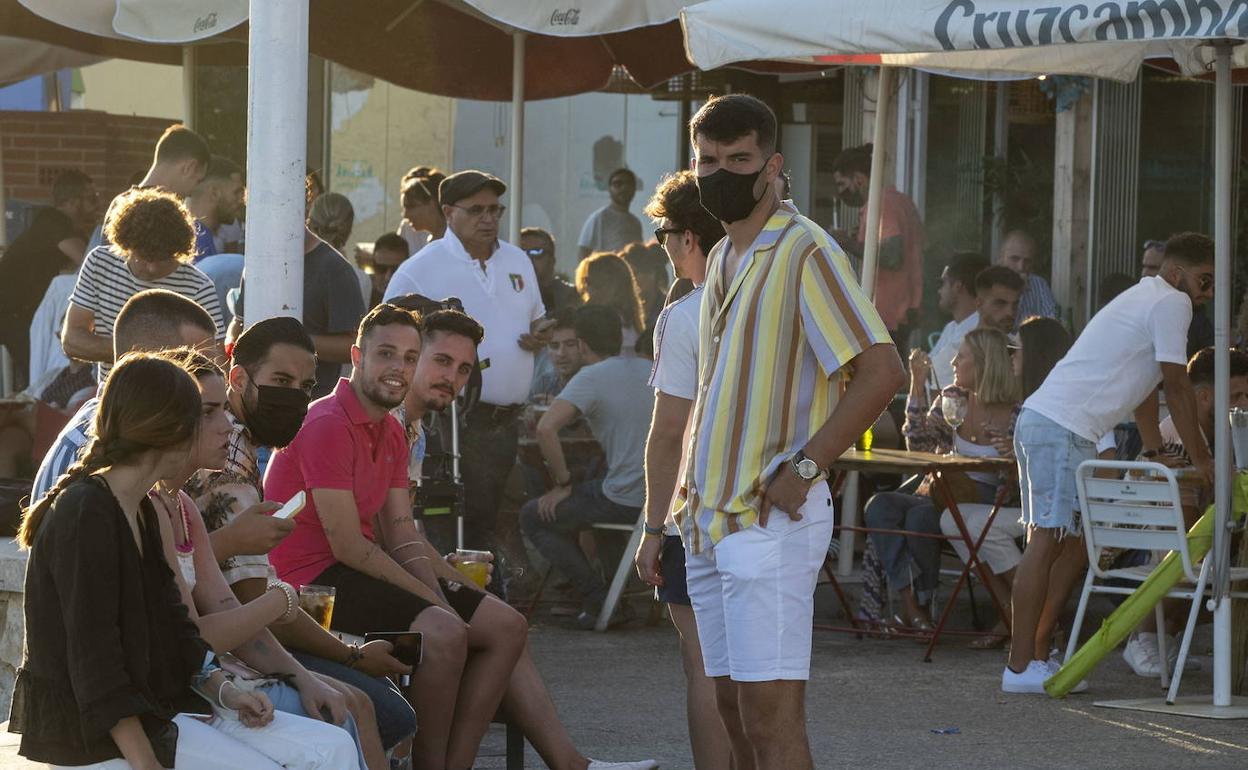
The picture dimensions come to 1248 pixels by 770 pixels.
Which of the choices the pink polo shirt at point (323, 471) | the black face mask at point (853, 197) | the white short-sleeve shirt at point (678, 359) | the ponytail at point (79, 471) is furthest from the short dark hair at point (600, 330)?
the ponytail at point (79, 471)

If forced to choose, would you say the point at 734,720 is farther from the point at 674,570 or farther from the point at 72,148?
the point at 72,148

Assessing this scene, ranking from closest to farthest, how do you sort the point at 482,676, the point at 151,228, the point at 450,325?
the point at 482,676
the point at 450,325
the point at 151,228

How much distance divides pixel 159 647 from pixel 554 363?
5.99 meters

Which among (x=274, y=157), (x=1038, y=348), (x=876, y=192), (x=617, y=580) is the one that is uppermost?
(x=876, y=192)

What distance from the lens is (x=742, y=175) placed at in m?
4.44

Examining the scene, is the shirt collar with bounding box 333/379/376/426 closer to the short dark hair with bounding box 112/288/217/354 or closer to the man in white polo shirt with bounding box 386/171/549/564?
the short dark hair with bounding box 112/288/217/354

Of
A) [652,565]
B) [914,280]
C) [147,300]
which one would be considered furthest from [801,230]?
[914,280]

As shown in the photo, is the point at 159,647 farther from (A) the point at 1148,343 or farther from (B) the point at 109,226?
(A) the point at 1148,343

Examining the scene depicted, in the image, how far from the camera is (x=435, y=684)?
5363mm

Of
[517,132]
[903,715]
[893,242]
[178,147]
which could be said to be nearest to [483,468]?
[178,147]

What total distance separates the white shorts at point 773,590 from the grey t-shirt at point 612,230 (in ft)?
33.5

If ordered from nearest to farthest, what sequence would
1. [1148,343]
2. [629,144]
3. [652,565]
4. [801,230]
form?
1. [801,230]
2. [652,565]
3. [1148,343]
4. [629,144]

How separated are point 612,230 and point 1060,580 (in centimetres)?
742

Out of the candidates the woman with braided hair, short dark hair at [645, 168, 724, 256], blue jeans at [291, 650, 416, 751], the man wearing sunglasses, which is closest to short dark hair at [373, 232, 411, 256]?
the man wearing sunglasses
